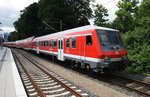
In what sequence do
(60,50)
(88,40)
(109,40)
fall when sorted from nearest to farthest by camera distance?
1. (109,40)
2. (88,40)
3. (60,50)

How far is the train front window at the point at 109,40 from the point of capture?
1498cm

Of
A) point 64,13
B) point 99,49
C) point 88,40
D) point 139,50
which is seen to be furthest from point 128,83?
point 64,13

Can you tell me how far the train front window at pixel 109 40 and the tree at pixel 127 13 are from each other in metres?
40.1

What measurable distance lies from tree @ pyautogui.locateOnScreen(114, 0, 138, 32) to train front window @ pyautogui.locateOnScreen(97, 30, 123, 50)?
1580 inches

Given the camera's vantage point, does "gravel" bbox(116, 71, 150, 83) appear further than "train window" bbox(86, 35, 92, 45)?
No

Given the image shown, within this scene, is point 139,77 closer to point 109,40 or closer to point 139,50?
point 109,40

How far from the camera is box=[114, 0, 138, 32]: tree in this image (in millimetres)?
55250

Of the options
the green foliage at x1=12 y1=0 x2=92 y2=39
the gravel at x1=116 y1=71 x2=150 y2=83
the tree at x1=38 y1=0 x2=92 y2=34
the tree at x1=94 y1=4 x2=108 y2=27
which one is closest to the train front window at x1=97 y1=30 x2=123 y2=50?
the gravel at x1=116 y1=71 x2=150 y2=83

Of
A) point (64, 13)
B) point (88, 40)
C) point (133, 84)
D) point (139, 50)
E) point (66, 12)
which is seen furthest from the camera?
point (64, 13)

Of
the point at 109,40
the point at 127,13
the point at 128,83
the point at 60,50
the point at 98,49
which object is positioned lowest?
the point at 128,83

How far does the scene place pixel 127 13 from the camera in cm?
5497

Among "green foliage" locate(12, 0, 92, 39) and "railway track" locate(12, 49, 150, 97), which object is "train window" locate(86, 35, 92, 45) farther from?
"green foliage" locate(12, 0, 92, 39)

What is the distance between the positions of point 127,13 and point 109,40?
4104 cm

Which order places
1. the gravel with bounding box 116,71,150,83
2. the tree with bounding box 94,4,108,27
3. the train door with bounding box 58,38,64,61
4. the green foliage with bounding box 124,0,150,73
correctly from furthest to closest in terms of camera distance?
1. the tree with bounding box 94,4,108,27
2. the train door with bounding box 58,38,64,61
3. the green foliage with bounding box 124,0,150,73
4. the gravel with bounding box 116,71,150,83
